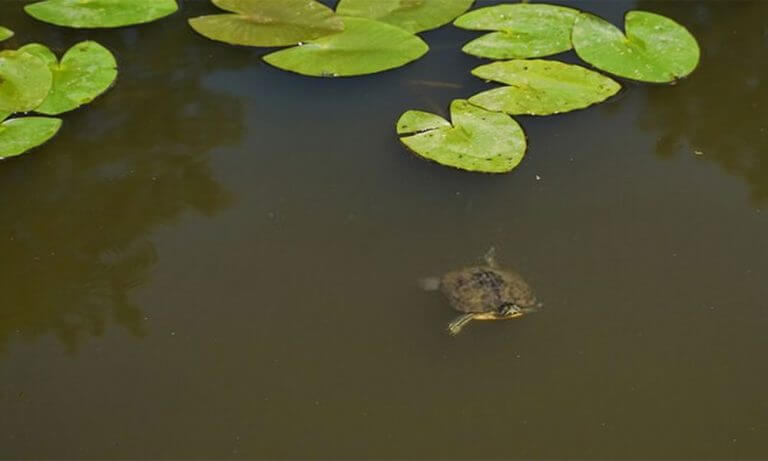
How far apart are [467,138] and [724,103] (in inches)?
45.5

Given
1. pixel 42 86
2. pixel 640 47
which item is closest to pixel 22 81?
pixel 42 86

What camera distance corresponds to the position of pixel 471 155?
10.3 feet

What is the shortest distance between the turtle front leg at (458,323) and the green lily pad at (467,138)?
60 cm

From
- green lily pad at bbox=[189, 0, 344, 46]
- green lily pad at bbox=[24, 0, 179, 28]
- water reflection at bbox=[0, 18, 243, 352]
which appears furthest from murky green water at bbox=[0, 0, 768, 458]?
green lily pad at bbox=[24, 0, 179, 28]

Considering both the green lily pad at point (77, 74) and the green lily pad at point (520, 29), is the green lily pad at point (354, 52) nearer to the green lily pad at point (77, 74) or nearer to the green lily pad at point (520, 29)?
the green lily pad at point (520, 29)

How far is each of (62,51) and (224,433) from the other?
84.5 inches

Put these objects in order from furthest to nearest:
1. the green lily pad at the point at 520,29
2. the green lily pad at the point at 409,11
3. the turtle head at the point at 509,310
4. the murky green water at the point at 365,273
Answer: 1. the green lily pad at the point at 409,11
2. the green lily pad at the point at 520,29
3. the turtle head at the point at 509,310
4. the murky green water at the point at 365,273

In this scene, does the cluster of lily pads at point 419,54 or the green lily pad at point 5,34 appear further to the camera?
the green lily pad at point 5,34

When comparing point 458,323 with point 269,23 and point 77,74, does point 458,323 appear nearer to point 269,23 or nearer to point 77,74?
point 269,23

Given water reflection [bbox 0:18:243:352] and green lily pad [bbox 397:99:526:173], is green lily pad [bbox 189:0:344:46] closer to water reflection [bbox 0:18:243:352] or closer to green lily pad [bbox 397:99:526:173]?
water reflection [bbox 0:18:243:352]

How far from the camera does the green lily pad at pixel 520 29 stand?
3.69 m

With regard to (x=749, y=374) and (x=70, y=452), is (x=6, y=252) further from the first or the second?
(x=749, y=374)

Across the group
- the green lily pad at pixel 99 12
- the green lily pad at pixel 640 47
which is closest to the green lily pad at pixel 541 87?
the green lily pad at pixel 640 47

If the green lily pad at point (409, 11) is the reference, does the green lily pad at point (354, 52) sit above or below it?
below
